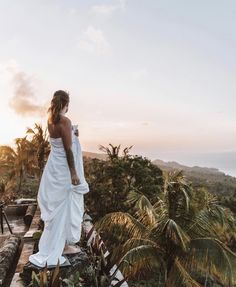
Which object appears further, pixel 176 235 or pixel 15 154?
pixel 15 154

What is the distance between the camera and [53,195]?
13.2 ft

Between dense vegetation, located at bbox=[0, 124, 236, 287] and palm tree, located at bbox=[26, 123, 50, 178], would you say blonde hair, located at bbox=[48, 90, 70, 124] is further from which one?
palm tree, located at bbox=[26, 123, 50, 178]

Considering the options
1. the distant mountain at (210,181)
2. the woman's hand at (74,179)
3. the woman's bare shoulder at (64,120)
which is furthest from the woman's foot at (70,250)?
the distant mountain at (210,181)

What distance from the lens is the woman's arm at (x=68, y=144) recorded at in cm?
393

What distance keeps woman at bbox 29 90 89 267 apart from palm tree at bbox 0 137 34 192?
29.0 feet

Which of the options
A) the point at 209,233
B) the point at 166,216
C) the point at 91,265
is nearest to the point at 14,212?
the point at 166,216

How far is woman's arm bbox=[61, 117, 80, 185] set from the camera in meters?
3.93

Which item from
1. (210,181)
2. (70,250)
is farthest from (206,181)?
(70,250)

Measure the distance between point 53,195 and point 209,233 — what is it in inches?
222

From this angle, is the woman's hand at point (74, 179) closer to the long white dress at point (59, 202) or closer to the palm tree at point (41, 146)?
the long white dress at point (59, 202)

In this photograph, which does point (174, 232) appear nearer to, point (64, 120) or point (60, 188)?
point (60, 188)

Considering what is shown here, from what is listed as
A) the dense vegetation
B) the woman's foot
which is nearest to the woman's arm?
the woman's foot

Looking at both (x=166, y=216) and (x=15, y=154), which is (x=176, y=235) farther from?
(x=15, y=154)

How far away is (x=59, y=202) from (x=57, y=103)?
111 centimetres
